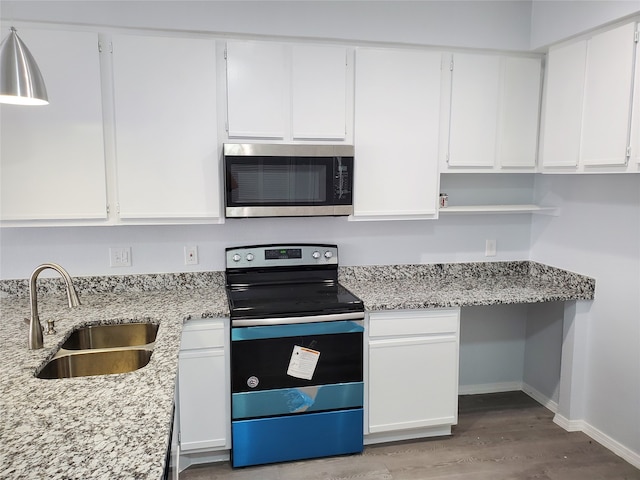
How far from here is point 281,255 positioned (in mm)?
2963

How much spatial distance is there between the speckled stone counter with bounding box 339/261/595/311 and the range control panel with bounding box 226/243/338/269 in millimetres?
184

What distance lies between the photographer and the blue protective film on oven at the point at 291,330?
8.11 ft

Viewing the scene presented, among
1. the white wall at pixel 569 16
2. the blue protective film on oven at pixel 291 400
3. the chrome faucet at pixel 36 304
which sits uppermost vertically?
the white wall at pixel 569 16

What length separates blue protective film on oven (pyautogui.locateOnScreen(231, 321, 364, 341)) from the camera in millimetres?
2473

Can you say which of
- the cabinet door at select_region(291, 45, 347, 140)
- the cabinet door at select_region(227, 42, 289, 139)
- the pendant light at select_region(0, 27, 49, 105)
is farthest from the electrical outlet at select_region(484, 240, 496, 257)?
the pendant light at select_region(0, 27, 49, 105)

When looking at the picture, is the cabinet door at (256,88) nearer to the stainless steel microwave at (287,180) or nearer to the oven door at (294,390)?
the stainless steel microwave at (287,180)

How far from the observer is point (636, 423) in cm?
262

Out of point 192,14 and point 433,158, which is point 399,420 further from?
point 192,14

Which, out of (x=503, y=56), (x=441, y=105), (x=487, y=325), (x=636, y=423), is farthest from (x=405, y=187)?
(x=636, y=423)

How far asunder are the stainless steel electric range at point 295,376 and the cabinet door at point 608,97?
1468 millimetres

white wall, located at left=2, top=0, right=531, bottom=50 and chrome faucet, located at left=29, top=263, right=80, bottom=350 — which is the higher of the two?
white wall, located at left=2, top=0, right=531, bottom=50

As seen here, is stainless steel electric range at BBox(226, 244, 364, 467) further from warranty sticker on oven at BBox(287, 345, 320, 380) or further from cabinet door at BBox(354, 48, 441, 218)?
cabinet door at BBox(354, 48, 441, 218)

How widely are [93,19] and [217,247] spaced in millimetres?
1357

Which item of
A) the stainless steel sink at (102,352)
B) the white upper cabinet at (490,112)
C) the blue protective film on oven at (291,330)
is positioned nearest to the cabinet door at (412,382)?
the blue protective film on oven at (291,330)
